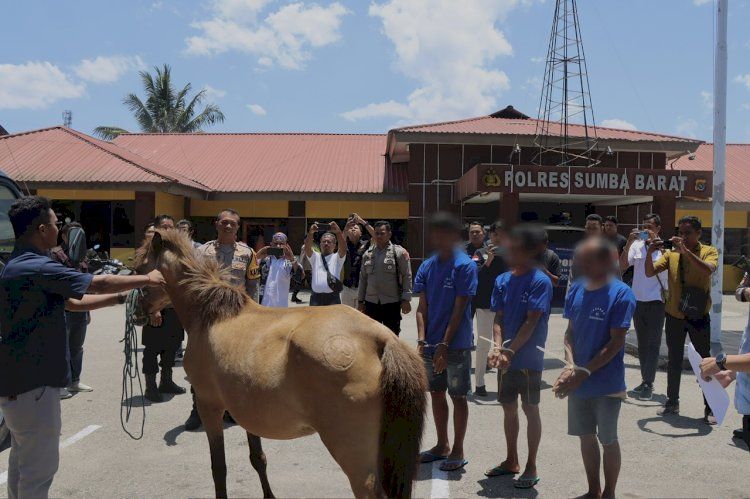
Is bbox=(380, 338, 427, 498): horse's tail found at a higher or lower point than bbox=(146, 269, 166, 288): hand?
lower

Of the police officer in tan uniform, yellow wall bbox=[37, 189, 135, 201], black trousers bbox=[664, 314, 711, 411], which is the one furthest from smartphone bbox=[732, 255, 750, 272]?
yellow wall bbox=[37, 189, 135, 201]

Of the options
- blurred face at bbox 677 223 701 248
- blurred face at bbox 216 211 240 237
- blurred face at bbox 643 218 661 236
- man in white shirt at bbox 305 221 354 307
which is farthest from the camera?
man in white shirt at bbox 305 221 354 307

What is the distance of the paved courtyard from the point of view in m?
3.98

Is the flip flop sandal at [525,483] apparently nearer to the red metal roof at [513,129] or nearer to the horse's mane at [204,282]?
the horse's mane at [204,282]

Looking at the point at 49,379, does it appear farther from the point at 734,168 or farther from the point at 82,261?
the point at 734,168

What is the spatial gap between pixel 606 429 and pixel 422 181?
16.9m

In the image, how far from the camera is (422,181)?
1991 cm

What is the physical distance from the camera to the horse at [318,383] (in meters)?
2.95

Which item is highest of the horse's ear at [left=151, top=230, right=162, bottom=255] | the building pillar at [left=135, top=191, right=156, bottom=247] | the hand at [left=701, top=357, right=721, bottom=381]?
the building pillar at [left=135, top=191, right=156, bottom=247]

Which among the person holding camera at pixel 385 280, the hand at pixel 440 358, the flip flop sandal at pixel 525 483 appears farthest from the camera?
the person holding camera at pixel 385 280

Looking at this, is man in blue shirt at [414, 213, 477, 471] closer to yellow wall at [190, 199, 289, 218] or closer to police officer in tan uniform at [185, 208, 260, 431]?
police officer in tan uniform at [185, 208, 260, 431]

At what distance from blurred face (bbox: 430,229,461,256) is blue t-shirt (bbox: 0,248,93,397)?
245cm

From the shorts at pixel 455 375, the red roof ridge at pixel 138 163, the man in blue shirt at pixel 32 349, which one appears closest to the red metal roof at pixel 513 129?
the red roof ridge at pixel 138 163

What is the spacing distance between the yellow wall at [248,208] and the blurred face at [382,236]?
49.8ft
